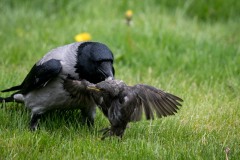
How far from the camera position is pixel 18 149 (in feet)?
14.6

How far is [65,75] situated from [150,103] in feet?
3.21

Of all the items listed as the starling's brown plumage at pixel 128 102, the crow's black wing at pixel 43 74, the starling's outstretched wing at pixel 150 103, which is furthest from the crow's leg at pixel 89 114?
the starling's outstretched wing at pixel 150 103

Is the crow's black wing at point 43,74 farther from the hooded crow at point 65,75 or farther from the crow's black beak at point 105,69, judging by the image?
the crow's black beak at point 105,69

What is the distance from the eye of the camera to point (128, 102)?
4672mm

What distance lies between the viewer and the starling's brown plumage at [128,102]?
4668mm

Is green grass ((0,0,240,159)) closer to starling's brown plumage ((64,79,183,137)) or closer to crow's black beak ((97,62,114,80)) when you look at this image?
starling's brown plumage ((64,79,183,137))

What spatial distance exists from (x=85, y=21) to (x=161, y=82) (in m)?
2.46

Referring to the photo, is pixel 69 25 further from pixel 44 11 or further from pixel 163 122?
pixel 163 122

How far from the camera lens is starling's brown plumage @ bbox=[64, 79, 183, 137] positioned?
4.67m

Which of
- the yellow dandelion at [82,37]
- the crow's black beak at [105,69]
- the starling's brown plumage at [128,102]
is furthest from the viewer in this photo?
the yellow dandelion at [82,37]

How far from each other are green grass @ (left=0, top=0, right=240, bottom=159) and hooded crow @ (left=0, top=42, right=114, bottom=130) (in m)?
0.19

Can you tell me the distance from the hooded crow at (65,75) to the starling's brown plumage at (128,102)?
9.8 inches

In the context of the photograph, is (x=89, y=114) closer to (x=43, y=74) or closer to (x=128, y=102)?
(x=43, y=74)

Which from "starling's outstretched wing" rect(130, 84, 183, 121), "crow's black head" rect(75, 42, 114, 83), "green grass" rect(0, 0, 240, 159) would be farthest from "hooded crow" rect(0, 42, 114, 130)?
"starling's outstretched wing" rect(130, 84, 183, 121)
